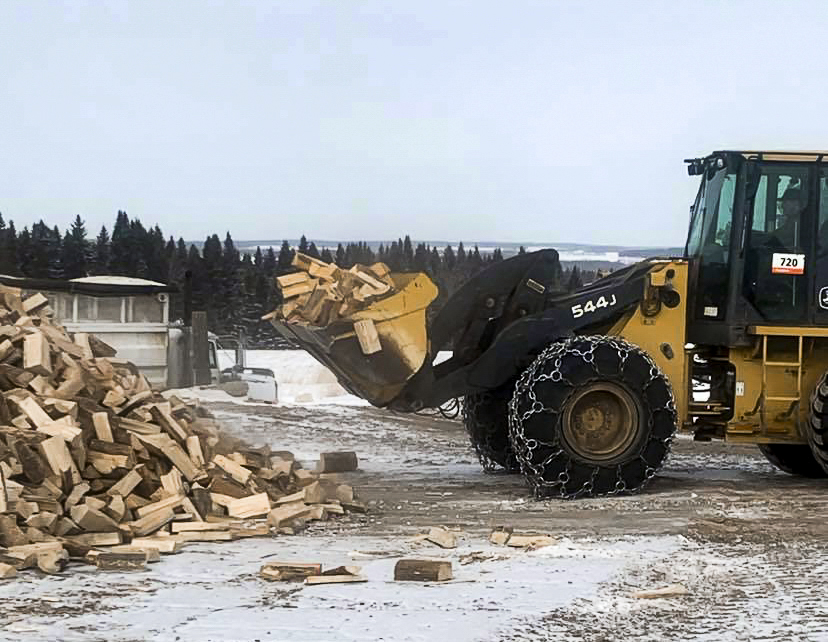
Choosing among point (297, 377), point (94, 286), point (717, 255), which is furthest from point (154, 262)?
point (717, 255)

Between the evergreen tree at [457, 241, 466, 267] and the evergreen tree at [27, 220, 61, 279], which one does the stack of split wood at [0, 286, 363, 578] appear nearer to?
the evergreen tree at [457, 241, 466, 267]

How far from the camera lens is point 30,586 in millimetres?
7109

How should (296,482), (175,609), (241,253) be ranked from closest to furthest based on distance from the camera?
1. (175,609)
2. (296,482)
3. (241,253)

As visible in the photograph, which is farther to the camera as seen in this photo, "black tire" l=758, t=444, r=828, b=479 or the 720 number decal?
"black tire" l=758, t=444, r=828, b=479

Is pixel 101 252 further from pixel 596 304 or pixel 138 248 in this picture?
pixel 596 304

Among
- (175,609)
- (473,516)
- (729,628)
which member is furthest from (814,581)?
(175,609)

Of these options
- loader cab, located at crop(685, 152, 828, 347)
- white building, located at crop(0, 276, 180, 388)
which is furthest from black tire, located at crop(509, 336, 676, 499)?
white building, located at crop(0, 276, 180, 388)

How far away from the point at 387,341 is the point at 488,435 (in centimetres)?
235

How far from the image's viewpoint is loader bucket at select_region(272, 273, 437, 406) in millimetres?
10383

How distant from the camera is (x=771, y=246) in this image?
11.1m

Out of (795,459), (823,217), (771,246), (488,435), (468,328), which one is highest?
(823,217)

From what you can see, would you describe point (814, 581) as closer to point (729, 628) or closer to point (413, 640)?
point (729, 628)

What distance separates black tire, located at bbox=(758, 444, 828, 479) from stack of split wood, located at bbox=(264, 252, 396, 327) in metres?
4.57

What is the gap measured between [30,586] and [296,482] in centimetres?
361
